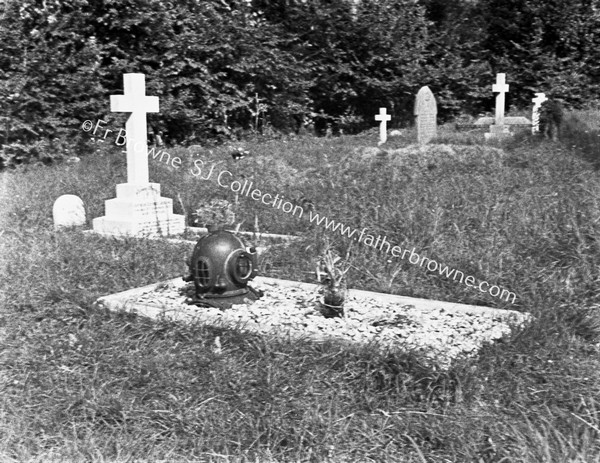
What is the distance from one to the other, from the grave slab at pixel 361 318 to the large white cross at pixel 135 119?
2314 millimetres

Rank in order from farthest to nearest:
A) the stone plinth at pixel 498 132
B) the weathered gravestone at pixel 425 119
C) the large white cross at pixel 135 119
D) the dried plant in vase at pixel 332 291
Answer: the stone plinth at pixel 498 132 < the weathered gravestone at pixel 425 119 < the large white cross at pixel 135 119 < the dried plant in vase at pixel 332 291

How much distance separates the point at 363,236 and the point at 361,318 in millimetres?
1522

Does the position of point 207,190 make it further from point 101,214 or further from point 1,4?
point 1,4

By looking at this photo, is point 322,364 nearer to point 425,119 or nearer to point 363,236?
point 363,236

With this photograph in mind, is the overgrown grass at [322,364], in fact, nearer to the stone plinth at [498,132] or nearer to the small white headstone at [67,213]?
the small white headstone at [67,213]

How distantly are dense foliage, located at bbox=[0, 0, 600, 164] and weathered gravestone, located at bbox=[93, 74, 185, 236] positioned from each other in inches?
170

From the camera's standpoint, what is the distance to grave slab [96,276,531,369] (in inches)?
141

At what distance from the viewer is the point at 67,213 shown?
6672 millimetres

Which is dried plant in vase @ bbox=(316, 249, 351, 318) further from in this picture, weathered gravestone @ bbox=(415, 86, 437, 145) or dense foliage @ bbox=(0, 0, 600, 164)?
weathered gravestone @ bbox=(415, 86, 437, 145)

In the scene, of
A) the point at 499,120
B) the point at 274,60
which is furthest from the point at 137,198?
the point at 499,120

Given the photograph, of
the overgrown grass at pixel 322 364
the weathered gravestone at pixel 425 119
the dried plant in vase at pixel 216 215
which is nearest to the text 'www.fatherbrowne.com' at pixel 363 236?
the overgrown grass at pixel 322 364

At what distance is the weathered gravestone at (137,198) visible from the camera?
6387 mm

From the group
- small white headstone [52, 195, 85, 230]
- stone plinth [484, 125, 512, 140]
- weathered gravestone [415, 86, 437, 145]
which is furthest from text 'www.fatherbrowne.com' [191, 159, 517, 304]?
stone plinth [484, 125, 512, 140]

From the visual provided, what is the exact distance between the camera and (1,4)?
10.1 metres
